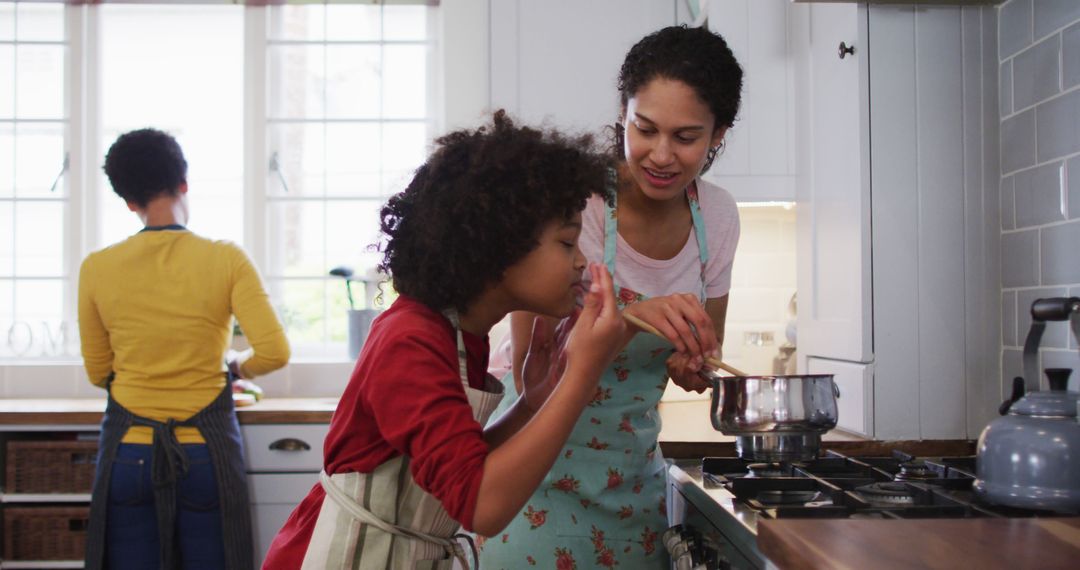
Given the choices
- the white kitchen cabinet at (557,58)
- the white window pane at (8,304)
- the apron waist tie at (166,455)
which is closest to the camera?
the apron waist tie at (166,455)

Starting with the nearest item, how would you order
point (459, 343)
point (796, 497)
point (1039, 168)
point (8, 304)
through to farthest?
point (459, 343)
point (796, 497)
point (1039, 168)
point (8, 304)

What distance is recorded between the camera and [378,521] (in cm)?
120

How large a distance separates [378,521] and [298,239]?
115 inches

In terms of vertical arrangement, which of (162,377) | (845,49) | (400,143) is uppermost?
(400,143)

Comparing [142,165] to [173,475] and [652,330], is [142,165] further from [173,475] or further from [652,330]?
[652,330]

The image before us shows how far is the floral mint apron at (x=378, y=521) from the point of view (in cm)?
120

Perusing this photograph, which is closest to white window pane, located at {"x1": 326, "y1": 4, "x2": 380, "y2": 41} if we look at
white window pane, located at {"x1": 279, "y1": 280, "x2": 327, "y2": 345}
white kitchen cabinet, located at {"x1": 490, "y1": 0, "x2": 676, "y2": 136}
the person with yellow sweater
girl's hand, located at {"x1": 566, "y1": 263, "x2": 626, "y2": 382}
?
white kitchen cabinet, located at {"x1": 490, "y1": 0, "x2": 676, "y2": 136}

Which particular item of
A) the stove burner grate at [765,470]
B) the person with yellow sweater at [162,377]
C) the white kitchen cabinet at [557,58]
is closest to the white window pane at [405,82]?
the white kitchen cabinet at [557,58]

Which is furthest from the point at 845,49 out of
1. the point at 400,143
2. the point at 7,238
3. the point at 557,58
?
the point at 7,238

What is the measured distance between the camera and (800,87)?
250cm

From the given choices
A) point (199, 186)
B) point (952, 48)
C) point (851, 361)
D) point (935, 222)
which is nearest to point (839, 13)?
point (952, 48)

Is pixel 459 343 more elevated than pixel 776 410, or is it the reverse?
pixel 459 343

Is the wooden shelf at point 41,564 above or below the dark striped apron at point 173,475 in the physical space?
below

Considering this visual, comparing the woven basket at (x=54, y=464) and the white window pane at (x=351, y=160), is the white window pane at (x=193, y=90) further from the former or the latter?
the woven basket at (x=54, y=464)
